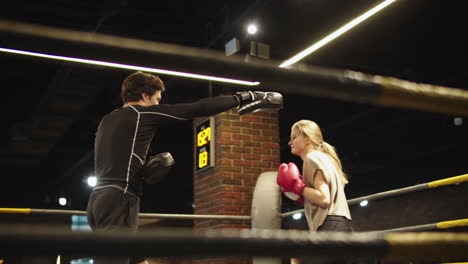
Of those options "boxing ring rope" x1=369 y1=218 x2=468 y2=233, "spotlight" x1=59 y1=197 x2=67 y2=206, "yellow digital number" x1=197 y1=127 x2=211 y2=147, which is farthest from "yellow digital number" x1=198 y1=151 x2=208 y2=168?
"spotlight" x1=59 y1=197 x2=67 y2=206

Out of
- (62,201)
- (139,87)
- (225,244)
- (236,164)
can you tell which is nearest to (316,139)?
(139,87)

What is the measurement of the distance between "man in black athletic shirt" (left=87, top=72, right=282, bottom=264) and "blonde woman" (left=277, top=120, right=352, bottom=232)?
62cm

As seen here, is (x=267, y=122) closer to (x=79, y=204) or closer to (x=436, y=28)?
(x=436, y=28)

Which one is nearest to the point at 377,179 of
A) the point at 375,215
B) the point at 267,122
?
the point at 267,122

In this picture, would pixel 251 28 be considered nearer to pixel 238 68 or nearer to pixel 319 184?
pixel 319 184

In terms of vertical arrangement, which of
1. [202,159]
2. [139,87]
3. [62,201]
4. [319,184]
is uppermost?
[62,201]

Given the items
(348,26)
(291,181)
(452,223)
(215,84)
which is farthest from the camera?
(215,84)

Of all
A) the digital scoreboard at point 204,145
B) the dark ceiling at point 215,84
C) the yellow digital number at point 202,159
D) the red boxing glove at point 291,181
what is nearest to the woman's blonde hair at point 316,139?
the red boxing glove at point 291,181

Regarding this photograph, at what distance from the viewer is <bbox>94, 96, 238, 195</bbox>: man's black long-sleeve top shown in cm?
216

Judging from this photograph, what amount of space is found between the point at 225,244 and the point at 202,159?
190 inches

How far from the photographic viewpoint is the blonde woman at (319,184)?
2.53m

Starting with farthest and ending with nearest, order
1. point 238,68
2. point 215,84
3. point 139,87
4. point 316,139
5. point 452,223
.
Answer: point 215,84 → point 316,139 → point 452,223 → point 139,87 → point 238,68

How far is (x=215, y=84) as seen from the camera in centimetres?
551

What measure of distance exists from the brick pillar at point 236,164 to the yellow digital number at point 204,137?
9cm
